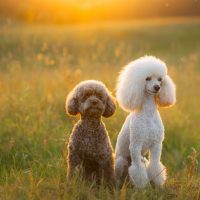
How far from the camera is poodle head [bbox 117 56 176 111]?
13.2 feet

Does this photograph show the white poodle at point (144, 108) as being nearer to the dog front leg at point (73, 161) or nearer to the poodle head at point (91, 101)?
the poodle head at point (91, 101)

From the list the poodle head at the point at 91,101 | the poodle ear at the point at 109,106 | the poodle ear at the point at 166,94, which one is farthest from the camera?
the poodle ear at the point at 166,94

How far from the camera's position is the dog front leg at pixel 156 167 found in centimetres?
418

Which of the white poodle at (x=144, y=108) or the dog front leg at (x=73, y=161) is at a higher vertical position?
the white poodle at (x=144, y=108)

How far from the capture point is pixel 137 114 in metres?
4.17

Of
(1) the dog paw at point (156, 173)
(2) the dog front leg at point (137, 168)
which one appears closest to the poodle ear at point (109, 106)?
(2) the dog front leg at point (137, 168)

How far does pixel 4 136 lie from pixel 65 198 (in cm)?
198

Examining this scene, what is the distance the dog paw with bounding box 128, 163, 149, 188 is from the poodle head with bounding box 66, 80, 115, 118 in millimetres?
540

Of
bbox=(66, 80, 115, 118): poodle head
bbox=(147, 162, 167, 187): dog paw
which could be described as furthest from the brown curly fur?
bbox=(147, 162, 167, 187): dog paw

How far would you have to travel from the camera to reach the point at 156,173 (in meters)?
4.21

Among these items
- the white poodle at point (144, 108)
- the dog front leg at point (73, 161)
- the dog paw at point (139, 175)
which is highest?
the white poodle at point (144, 108)

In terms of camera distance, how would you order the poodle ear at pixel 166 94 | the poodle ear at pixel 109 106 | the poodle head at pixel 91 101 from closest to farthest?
the poodle head at pixel 91 101 < the poodle ear at pixel 109 106 < the poodle ear at pixel 166 94

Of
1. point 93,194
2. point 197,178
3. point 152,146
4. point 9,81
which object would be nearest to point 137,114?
point 152,146

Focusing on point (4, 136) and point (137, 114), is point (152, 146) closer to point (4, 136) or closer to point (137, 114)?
point (137, 114)
